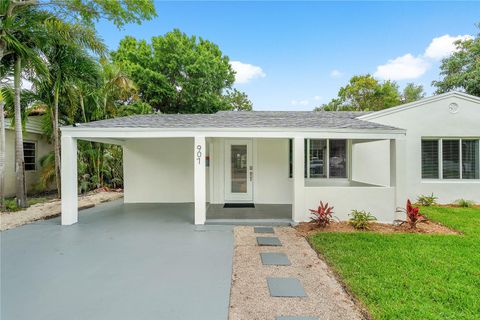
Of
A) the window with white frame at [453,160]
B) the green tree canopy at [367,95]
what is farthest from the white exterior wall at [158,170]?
the green tree canopy at [367,95]

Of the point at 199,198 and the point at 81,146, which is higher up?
the point at 81,146

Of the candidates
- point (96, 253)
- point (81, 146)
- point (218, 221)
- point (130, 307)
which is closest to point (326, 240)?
point (218, 221)

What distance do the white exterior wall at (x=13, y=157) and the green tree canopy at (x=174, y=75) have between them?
29.2ft

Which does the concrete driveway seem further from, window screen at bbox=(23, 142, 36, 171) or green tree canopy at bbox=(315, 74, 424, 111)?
green tree canopy at bbox=(315, 74, 424, 111)

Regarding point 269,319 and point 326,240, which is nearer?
point 269,319

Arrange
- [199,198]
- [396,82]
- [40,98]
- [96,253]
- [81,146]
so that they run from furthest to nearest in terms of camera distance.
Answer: [396,82]
[81,146]
[40,98]
[199,198]
[96,253]

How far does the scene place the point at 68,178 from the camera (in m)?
6.75

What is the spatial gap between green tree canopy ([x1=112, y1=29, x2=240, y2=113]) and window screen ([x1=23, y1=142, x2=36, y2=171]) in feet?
30.8

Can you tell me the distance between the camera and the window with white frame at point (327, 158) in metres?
9.57

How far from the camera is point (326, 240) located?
547 centimetres

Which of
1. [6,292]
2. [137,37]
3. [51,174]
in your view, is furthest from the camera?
[137,37]

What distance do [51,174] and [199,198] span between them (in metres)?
8.35

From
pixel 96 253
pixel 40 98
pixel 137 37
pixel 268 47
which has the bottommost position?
pixel 96 253

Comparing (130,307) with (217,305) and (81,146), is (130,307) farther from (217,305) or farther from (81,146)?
(81,146)
